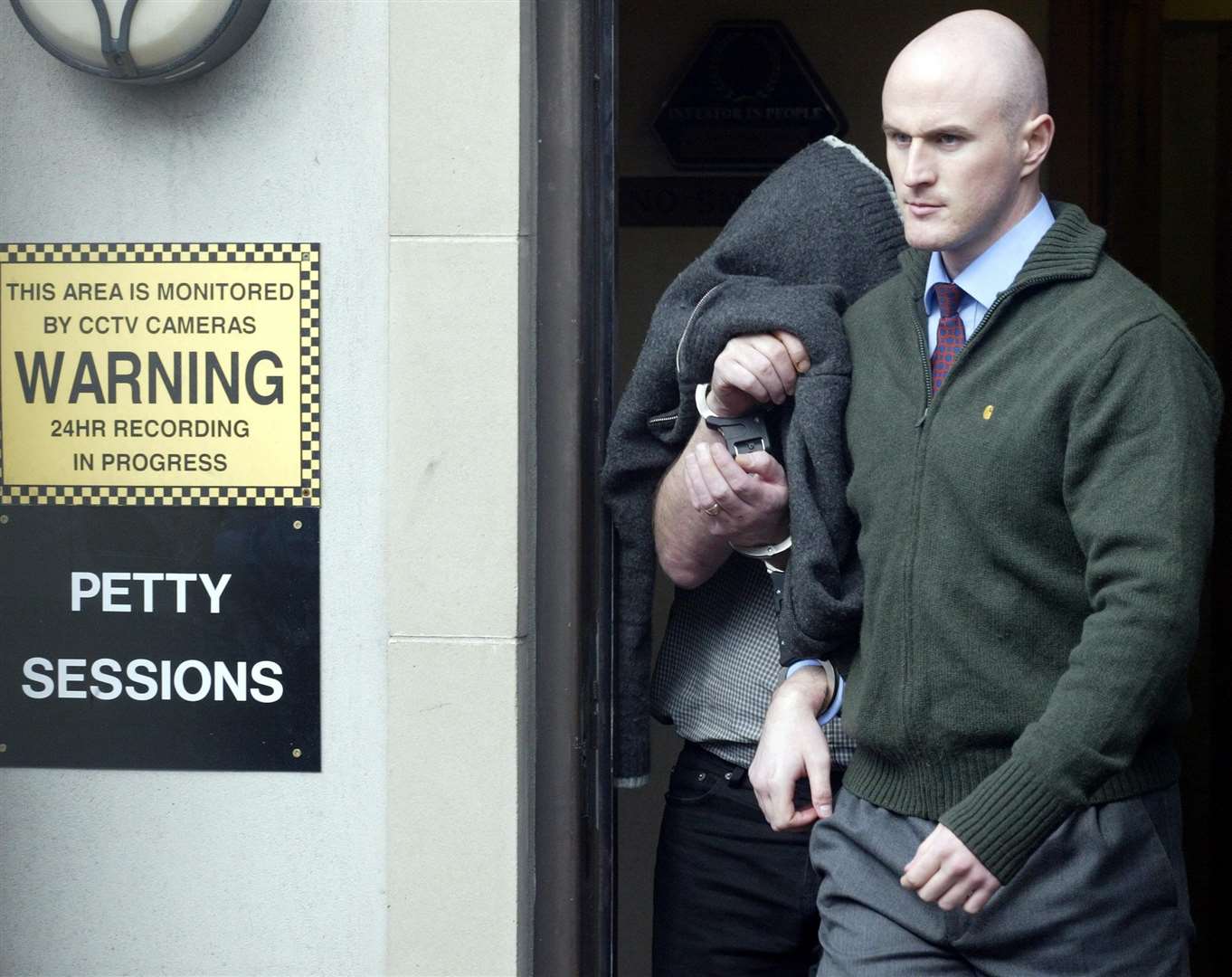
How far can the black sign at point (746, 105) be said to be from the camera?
4.54 metres

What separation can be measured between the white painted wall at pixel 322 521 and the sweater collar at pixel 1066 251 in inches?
36.0

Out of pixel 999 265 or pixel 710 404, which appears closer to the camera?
pixel 999 265

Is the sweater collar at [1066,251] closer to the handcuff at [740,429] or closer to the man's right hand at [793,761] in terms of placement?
the handcuff at [740,429]

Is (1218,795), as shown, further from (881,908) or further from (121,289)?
(121,289)

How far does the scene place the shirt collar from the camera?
6.43 feet

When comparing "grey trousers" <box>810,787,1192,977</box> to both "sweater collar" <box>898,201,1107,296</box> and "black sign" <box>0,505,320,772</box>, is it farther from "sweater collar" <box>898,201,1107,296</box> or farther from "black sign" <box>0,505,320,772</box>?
"black sign" <box>0,505,320,772</box>

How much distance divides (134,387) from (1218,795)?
10.8ft

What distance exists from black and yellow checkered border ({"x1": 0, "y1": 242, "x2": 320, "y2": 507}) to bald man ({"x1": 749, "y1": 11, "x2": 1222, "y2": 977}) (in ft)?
2.36

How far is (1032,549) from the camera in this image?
1.84 m

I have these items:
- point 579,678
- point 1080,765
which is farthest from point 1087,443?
point 579,678

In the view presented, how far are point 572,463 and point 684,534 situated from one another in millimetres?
201

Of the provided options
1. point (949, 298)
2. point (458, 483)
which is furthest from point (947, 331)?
point (458, 483)

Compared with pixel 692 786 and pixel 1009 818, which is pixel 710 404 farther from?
pixel 1009 818

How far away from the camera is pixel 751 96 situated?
455 cm
